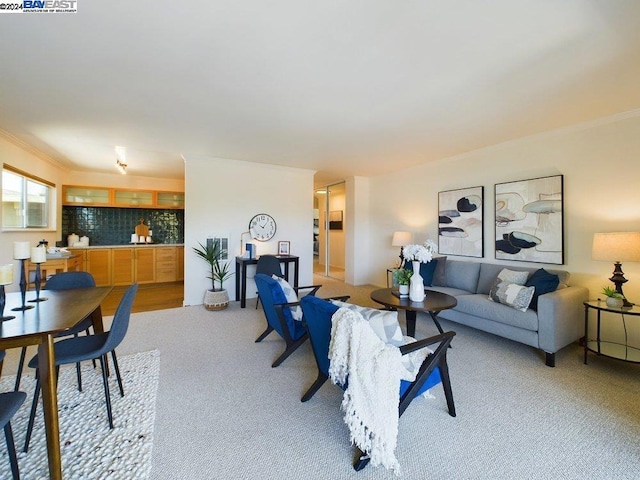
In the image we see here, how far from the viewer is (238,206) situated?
5.05 meters

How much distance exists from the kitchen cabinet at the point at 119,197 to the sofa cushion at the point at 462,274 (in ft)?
19.3

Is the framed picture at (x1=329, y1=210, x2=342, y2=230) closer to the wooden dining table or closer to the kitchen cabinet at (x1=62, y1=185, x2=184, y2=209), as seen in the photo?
the kitchen cabinet at (x1=62, y1=185, x2=184, y2=209)

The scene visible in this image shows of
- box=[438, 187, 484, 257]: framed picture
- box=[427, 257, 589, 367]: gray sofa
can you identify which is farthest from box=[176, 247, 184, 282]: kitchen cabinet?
box=[427, 257, 589, 367]: gray sofa

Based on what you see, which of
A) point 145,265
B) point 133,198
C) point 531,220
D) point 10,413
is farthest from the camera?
point 133,198

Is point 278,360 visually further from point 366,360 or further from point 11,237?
point 11,237

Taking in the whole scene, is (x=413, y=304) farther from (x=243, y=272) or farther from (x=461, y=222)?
(x=243, y=272)

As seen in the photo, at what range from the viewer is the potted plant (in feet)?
14.2

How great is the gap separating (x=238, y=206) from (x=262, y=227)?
0.57 meters

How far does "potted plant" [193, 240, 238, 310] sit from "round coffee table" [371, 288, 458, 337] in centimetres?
239

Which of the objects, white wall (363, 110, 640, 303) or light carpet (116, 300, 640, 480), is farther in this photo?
white wall (363, 110, 640, 303)

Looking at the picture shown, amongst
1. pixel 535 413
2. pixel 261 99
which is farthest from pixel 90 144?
pixel 535 413

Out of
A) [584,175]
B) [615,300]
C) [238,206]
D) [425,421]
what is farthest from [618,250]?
[238,206]

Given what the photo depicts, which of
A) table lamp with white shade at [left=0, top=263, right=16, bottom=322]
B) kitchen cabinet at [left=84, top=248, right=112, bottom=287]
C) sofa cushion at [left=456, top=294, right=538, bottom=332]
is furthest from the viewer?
kitchen cabinet at [left=84, top=248, right=112, bottom=287]

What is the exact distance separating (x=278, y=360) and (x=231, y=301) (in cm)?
257
